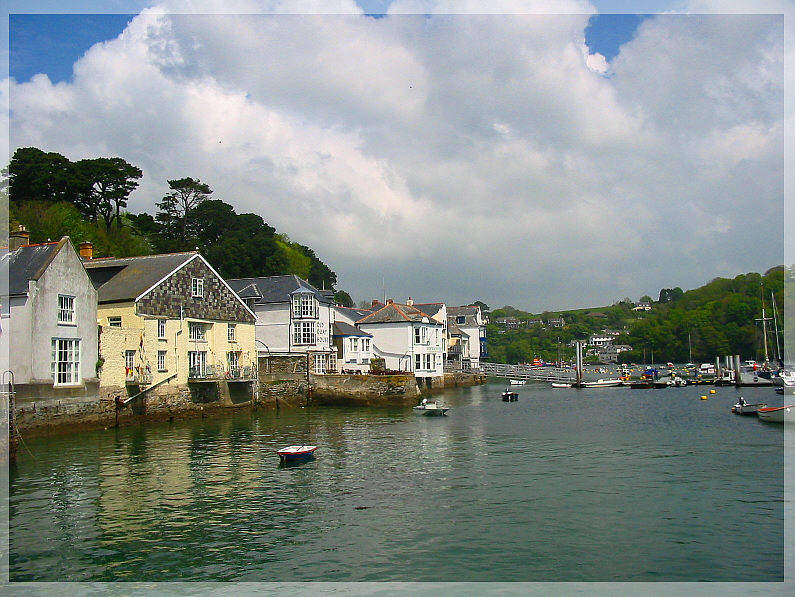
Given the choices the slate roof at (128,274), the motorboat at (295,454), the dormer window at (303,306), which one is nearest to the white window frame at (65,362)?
the slate roof at (128,274)

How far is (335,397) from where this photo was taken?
183 ft

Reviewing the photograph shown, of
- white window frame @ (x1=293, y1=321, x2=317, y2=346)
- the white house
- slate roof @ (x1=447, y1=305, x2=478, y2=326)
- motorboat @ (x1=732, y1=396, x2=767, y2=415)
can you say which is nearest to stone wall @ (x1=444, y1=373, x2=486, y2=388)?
the white house

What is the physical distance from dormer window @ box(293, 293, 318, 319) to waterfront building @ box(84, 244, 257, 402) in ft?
26.3

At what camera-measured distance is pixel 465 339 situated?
11325 centimetres

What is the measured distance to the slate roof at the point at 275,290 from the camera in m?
61.0

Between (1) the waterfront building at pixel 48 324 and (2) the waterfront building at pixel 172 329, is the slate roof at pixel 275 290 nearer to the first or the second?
(2) the waterfront building at pixel 172 329

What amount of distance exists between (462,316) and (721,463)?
94850 millimetres

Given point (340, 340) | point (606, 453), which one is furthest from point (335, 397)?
point (606, 453)

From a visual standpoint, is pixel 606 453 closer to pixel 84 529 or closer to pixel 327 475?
pixel 327 475

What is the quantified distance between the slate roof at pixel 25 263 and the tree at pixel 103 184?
35059 mm

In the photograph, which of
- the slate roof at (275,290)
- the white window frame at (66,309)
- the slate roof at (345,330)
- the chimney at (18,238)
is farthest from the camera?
the slate roof at (345,330)

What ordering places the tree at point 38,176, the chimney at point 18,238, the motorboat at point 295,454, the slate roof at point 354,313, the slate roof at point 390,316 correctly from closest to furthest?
the motorboat at point 295,454
the chimney at point 18,238
the tree at point 38,176
the slate roof at point 390,316
the slate roof at point 354,313

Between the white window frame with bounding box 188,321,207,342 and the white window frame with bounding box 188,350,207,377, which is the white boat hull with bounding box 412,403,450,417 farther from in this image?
the white window frame with bounding box 188,321,207,342

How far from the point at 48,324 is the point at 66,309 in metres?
1.72
